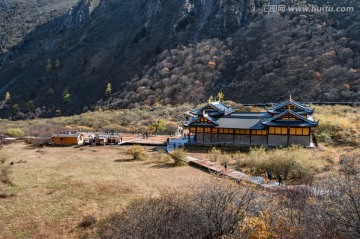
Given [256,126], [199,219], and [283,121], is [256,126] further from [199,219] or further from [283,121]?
[199,219]

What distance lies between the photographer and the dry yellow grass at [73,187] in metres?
19.1

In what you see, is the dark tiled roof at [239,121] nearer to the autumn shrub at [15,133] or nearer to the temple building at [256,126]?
the temple building at [256,126]

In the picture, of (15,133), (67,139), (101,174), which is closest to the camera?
(101,174)

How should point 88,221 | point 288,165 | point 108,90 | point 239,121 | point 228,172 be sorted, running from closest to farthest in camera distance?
point 88,221 → point 288,165 → point 228,172 → point 239,121 → point 108,90

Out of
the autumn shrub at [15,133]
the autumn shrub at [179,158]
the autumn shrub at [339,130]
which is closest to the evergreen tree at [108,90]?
Result: the autumn shrub at [15,133]

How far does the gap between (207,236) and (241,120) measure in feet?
94.4

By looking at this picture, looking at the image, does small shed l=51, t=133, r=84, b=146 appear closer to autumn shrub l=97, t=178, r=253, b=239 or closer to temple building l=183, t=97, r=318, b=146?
temple building l=183, t=97, r=318, b=146

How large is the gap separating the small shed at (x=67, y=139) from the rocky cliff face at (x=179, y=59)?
35.5 meters

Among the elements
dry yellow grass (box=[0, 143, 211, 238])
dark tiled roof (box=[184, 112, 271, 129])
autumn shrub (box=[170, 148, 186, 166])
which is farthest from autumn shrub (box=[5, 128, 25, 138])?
autumn shrub (box=[170, 148, 186, 166])

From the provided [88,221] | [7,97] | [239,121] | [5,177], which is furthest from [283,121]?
[7,97]

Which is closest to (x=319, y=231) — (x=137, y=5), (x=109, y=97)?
(x=109, y=97)

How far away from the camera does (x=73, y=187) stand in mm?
25125

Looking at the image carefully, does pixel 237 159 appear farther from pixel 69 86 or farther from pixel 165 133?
pixel 69 86

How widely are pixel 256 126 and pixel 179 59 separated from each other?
57.8m
